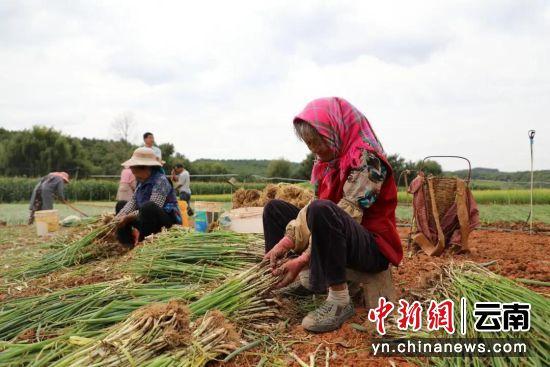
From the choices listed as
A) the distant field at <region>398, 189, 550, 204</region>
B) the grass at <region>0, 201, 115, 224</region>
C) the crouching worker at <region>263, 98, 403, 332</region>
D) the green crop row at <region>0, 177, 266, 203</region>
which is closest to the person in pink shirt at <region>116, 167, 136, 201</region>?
the grass at <region>0, 201, 115, 224</region>

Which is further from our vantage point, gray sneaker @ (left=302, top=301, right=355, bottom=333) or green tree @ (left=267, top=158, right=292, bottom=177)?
green tree @ (left=267, top=158, right=292, bottom=177)

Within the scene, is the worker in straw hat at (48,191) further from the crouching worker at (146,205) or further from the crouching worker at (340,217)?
the crouching worker at (340,217)

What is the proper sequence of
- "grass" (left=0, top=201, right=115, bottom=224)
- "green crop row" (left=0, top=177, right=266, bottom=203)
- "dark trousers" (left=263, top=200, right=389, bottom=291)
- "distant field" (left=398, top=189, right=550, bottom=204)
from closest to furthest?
1. "dark trousers" (left=263, top=200, right=389, bottom=291)
2. "grass" (left=0, top=201, right=115, bottom=224)
3. "distant field" (left=398, top=189, right=550, bottom=204)
4. "green crop row" (left=0, top=177, right=266, bottom=203)

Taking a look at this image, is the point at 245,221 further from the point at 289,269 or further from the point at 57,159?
the point at 57,159

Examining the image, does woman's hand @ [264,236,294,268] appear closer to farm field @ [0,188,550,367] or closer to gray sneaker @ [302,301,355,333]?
farm field @ [0,188,550,367]

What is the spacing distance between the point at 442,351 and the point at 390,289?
24.3 inches

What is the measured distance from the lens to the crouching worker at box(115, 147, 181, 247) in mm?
3981

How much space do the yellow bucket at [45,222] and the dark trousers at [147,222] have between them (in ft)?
10.3

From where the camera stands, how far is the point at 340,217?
1.96 meters

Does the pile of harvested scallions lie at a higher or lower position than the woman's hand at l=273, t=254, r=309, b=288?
lower

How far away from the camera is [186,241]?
9.75ft

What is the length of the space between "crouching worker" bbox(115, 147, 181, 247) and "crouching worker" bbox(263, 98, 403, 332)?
6.71 feet

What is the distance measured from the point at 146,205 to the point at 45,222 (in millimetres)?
3517

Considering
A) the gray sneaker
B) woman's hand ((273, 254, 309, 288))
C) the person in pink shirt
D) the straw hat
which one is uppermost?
the straw hat
